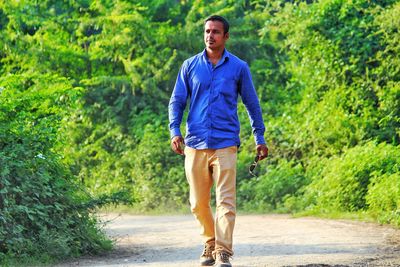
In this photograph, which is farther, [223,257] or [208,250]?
[208,250]

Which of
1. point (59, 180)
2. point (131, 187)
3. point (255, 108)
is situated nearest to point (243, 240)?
point (59, 180)

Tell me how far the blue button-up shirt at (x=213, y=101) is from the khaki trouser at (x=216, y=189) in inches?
3.6

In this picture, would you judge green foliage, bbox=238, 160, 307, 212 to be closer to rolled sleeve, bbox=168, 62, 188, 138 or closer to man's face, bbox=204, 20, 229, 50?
rolled sleeve, bbox=168, 62, 188, 138

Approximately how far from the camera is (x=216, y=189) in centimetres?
838

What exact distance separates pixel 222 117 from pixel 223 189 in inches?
22.5

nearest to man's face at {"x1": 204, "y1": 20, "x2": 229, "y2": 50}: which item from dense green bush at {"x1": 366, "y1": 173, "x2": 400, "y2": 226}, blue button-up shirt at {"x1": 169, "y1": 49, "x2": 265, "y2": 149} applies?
blue button-up shirt at {"x1": 169, "y1": 49, "x2": 265, "y2": 149}

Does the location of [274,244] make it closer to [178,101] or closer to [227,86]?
[178,101]

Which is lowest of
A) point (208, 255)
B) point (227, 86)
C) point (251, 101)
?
point (208, 255)

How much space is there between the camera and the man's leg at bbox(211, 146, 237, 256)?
27.0 feet

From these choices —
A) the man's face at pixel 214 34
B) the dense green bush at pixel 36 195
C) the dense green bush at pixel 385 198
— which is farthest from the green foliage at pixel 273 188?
the man's face at pixel 214 34

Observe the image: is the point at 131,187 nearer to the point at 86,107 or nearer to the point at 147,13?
the point at 86,107

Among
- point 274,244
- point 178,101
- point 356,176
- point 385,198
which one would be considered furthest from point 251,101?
point 356,176

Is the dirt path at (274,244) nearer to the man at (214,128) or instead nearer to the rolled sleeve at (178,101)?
the man at (214,128)

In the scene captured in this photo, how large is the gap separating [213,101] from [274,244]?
8.85ft
